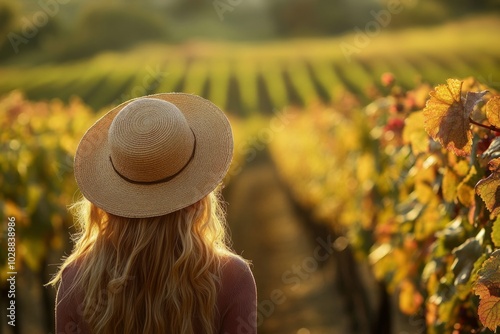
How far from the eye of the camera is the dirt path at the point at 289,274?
10.2 m

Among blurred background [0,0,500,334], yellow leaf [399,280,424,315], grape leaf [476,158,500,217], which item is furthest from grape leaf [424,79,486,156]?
yellow leaf [399,280,424,315]

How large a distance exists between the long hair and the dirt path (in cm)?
742

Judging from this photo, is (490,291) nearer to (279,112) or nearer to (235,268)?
(235,268)

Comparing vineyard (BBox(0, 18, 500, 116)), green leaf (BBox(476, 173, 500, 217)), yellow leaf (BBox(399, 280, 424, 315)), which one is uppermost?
green leaf (BBox(476, 173, 500, 217))

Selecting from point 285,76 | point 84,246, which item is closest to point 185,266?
point 84,246

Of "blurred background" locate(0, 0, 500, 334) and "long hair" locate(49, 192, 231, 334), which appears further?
"blurred background" locate(0, 0, 500, 334)

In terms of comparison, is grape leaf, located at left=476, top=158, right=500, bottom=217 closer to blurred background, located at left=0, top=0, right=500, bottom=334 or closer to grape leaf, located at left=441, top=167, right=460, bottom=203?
grape leaf, located at left=441, top=167, right=460, bottom=203

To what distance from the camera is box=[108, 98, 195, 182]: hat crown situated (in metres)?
2.12

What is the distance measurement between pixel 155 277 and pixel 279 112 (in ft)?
205

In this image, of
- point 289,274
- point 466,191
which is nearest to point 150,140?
point 466,191

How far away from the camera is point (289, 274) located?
1270 centimetres

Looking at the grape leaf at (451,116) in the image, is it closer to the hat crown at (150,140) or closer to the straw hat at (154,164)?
the straw hat at (154,164)

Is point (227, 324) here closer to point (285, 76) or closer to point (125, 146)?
→ point (125, 146)

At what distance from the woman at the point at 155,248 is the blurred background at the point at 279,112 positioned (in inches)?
20.4
